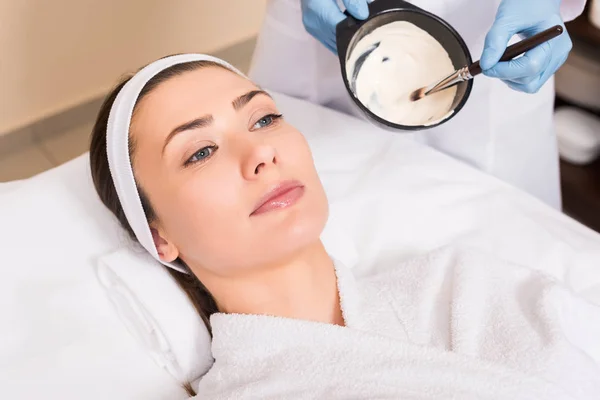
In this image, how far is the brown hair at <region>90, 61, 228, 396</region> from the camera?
105cm

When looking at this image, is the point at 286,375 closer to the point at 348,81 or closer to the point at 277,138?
the point at 277,138

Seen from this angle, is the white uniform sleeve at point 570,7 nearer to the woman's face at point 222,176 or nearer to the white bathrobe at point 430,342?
the white bathrobe at point 430,342

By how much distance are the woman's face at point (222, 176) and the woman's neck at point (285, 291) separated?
0.11 feet

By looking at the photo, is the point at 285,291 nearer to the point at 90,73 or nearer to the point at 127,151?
the point at 127,151

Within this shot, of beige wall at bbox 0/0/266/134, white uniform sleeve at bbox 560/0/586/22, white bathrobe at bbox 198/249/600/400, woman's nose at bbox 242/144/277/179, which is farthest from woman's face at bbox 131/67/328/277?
beige wall at bbox 0/0/266/134

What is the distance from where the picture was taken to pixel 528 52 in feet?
3.43

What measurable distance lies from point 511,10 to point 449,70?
14 cm

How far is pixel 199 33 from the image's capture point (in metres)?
2.14

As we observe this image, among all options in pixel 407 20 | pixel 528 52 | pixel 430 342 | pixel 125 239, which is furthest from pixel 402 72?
pixel 125 239

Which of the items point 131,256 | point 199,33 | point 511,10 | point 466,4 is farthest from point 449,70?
point 199,33

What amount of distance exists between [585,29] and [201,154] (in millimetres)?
1160

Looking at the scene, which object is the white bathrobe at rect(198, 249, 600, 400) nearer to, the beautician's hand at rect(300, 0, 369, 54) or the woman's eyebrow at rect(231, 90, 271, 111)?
the woman's eyebrow at rect(231, 90, 271, 111)

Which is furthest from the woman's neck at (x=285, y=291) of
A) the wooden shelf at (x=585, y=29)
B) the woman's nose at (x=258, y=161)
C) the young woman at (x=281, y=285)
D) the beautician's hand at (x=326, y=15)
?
the wooden shelf at (x=585, y=29)

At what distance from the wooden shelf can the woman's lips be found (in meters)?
1.05
